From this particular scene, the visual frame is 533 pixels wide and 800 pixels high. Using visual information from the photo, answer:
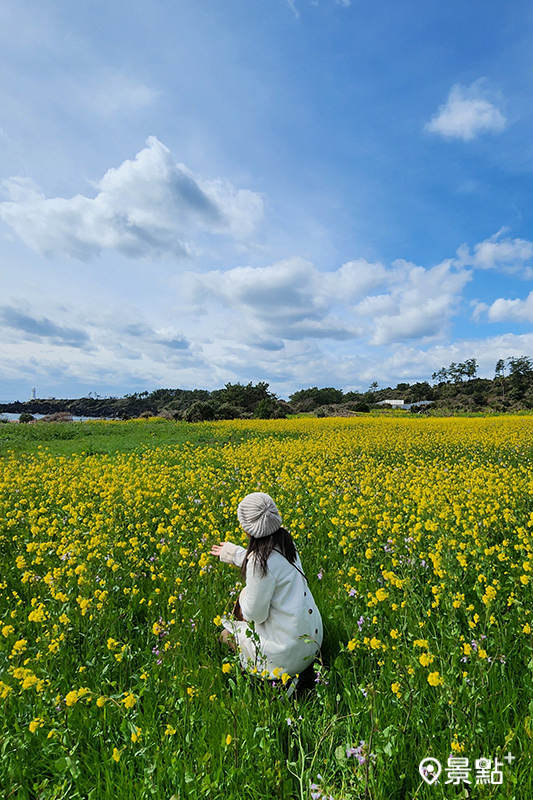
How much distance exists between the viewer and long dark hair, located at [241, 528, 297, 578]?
99.4 inches

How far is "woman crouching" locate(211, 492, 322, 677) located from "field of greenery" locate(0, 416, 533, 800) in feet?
0.53

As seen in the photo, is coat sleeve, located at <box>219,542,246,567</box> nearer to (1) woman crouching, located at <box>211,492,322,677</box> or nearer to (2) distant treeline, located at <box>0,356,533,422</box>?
(1) woman crouching, located at <box>211,492,322,677</box>

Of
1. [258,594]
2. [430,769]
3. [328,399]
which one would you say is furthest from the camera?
[328,399]

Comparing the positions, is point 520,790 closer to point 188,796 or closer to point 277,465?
point 188,796

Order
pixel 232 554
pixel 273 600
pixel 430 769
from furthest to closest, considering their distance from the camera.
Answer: pixel 232 554 < pixel 273 600 < pixel 430 769

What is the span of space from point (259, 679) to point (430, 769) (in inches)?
45.0

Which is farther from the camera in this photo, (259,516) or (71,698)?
(259,516)

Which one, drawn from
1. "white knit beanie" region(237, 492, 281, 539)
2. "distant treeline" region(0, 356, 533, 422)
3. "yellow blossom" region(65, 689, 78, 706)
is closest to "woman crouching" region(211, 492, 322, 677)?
"white knit beanie" region(237, 492, 281, 539)

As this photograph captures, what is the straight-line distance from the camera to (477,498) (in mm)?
5289

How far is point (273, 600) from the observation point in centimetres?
259

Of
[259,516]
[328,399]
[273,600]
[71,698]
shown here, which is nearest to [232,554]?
[273,600]

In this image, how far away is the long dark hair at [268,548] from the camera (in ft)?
8.29

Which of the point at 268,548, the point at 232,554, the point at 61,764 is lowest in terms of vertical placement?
the point at 61,764

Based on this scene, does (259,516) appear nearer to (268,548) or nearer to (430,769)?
(268,548)
